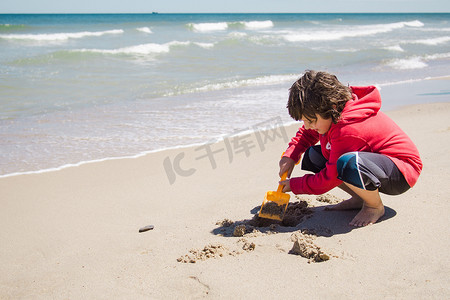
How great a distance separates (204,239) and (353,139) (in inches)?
39.8

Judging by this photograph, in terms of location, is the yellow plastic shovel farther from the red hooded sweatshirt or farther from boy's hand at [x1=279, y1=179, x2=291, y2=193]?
the red hooded sweatshirt

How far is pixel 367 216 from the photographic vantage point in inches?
97.3

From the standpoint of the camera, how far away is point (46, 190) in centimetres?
352

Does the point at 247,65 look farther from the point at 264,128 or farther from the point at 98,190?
the point at 98,190

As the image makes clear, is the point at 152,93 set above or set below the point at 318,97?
below

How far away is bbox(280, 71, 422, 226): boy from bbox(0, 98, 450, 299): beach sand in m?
0.28

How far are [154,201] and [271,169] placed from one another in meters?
1.08

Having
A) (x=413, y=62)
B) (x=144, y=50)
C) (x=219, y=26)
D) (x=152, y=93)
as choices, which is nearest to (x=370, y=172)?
(x=152, y=93)

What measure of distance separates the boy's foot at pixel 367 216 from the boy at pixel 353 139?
1 cm

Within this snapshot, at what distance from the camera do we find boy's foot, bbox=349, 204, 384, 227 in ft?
8.03

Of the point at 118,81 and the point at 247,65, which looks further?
the point at 247,65

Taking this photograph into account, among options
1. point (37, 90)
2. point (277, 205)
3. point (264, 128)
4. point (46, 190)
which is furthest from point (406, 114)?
point (37, 90)

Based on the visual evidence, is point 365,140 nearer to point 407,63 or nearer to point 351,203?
point 351,203

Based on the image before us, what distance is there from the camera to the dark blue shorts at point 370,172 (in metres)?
2.20
